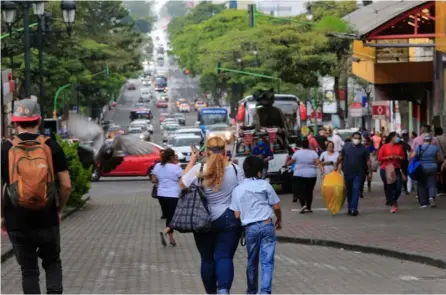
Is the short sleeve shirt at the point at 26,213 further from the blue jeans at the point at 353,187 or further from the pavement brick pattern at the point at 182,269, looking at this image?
the blue jeans at the point at 353,187

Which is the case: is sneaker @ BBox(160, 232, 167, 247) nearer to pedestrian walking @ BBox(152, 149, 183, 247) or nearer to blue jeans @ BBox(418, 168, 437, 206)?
pedestrian walking @ BBox(152, 149, 183, 247)

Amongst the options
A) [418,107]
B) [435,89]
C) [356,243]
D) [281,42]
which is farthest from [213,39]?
[356,243]

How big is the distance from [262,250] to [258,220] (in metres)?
0.31

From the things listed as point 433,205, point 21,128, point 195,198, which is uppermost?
point 21,128

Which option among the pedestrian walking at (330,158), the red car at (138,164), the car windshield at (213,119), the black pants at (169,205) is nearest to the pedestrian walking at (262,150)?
the pedestrian walking at (330,158)

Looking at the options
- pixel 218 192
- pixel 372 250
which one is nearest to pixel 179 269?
pixel 372 250

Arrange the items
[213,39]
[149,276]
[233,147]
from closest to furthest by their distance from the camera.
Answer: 1. [149,276]
2. [233,147]
3. [213,39]

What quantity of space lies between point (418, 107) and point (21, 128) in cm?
3447

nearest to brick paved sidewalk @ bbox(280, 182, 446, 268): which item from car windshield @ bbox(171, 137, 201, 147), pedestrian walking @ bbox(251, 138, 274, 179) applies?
pedestrian walking @ bbox(251, 138, 274, 179)

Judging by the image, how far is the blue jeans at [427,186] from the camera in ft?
75.4

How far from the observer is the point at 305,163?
2286 centimetres

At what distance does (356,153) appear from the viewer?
862 inches

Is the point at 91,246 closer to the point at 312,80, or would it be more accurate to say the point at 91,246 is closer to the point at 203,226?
the point at 203,226

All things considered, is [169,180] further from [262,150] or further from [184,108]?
[184,108]
